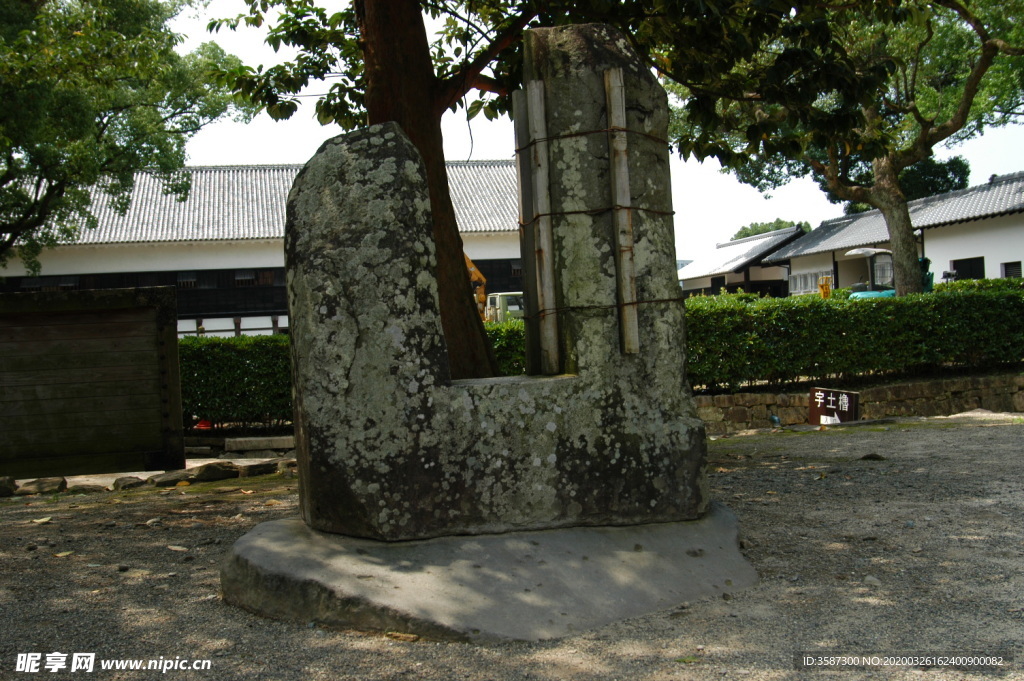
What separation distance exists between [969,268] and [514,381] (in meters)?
26.8

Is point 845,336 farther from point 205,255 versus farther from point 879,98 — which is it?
point 205,255

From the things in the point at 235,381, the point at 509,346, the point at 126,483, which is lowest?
the point at 126,483

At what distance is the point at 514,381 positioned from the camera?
13.5ft

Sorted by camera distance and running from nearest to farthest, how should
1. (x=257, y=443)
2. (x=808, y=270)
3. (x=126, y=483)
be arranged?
1. (x=126, y=483)
2. (x=257, y=443)
3. (x=808, y=270)

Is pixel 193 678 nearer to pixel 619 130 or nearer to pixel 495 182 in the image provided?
pixel 619 130

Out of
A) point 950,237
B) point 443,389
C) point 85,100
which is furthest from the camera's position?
point 950,237

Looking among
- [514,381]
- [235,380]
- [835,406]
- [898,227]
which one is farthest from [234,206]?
[514,381]

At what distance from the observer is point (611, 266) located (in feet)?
14.2

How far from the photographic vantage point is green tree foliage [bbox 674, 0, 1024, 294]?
720 cm

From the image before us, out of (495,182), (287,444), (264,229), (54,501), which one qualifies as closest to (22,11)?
(287,444)

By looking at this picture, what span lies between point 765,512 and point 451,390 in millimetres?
2421

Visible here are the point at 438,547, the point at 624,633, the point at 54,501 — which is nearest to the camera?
the point at 624,633

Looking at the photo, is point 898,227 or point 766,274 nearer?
point 898,227

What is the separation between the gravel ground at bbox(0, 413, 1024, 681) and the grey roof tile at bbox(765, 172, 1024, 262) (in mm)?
22400
